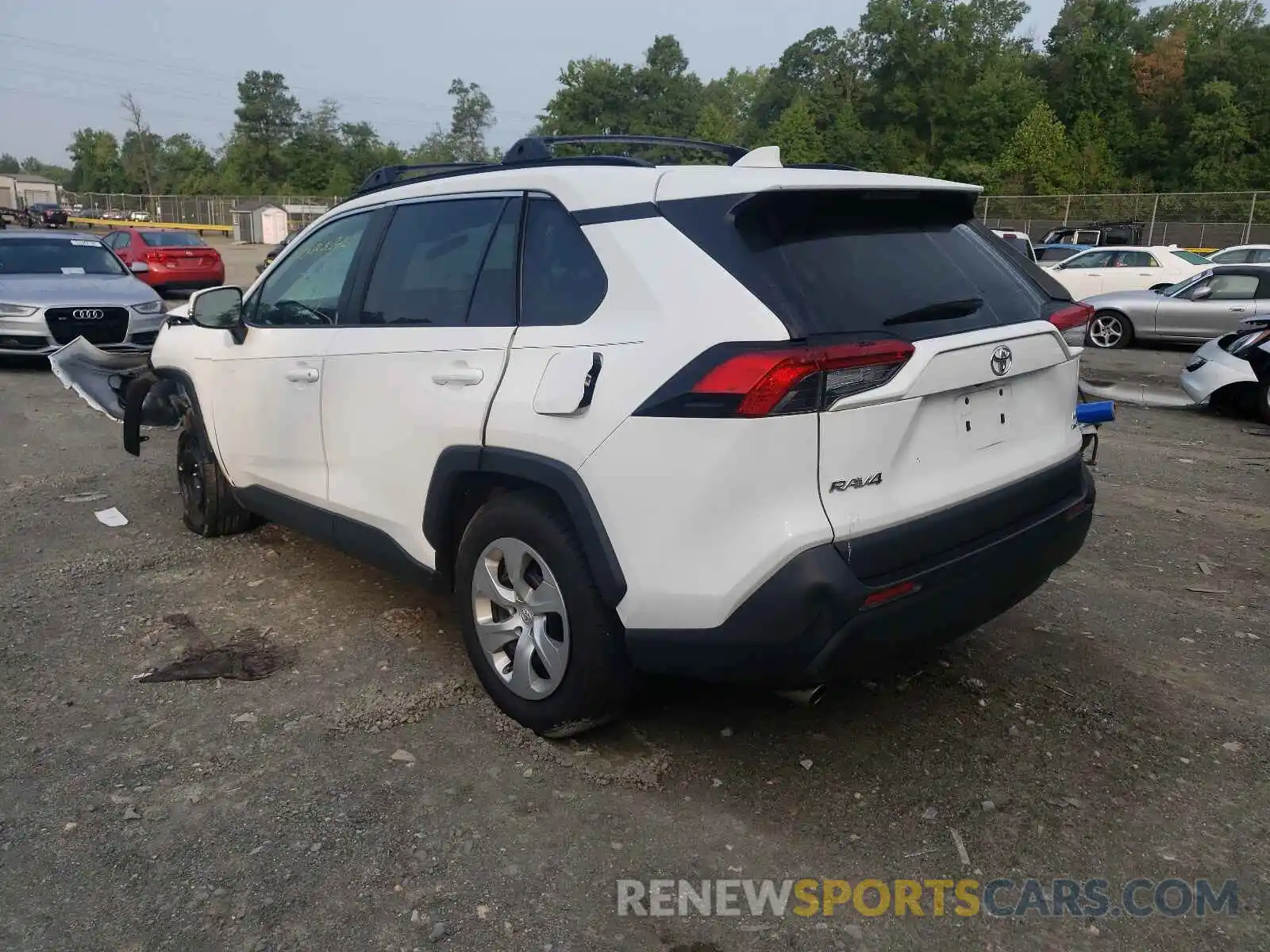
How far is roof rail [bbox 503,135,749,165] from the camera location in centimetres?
359

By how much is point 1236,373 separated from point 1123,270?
36.9 ft

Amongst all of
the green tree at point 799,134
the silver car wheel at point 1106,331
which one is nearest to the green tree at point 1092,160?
the green tree at point 799,134

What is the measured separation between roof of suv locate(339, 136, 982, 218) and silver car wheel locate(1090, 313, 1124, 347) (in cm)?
1325

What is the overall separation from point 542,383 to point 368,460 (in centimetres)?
110

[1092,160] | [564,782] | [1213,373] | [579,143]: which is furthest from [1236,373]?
[1092,160]

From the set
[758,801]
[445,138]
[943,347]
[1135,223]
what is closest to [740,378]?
[943,347]

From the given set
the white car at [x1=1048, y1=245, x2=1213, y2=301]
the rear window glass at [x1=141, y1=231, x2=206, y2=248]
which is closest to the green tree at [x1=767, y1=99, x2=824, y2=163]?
the white car at [x1=1048, y1=245, x2=1213, y2=301]

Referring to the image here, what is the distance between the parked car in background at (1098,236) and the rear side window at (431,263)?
100ft

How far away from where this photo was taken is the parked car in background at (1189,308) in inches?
546

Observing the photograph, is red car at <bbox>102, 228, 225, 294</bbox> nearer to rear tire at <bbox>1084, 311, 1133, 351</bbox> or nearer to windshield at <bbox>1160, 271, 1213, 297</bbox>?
rear tire at <bbox>1084, 311, 1133, 351</bbox>

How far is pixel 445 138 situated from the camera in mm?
121812

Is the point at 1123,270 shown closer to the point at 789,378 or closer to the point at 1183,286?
the point at 1183,286

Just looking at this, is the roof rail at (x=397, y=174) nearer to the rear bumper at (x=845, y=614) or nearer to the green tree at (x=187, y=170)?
the rear bumper at (x=845, y=614)

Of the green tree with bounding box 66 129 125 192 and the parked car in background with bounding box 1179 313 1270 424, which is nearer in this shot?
the parked car in background with bounding box 1179 313 1270 424
